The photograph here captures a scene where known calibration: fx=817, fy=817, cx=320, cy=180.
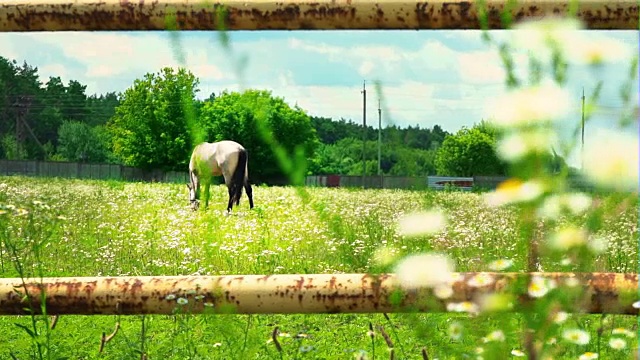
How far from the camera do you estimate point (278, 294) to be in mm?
2100

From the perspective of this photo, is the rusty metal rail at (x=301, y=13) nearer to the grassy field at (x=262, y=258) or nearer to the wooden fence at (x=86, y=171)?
the grassy field at (x=262, y=258)

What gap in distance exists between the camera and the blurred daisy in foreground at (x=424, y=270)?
1.78 m

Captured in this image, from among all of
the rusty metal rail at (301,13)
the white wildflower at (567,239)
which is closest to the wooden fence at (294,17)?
the rusty metal rail at (301,13)

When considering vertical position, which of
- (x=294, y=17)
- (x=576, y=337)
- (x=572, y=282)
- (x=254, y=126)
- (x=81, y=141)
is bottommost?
(x=81, y=141)

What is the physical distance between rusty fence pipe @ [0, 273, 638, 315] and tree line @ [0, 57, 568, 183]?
31 centimetres

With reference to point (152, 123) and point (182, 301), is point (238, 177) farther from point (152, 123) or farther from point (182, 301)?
point (182, 301)

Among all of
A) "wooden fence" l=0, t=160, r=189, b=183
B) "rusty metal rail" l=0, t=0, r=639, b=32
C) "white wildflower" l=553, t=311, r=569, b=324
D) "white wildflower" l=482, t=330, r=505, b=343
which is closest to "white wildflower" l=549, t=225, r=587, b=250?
"white wildflower" l=553, t=311, r=569, b=324

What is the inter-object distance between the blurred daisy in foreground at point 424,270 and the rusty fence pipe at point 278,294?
0.20ft

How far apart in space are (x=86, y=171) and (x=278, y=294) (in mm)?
25214

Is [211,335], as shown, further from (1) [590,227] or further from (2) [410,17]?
(1) [590,227]

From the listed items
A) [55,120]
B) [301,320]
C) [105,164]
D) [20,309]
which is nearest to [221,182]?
[55,120]

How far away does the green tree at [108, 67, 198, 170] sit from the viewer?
7668 millimetres

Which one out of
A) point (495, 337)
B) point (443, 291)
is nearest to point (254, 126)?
point (443, 291)

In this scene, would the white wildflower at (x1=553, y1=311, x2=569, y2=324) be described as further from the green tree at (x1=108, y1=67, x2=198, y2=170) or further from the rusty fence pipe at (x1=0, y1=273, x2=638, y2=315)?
the green tree at (x1=108, y1=67, x2=198, y2=170)
